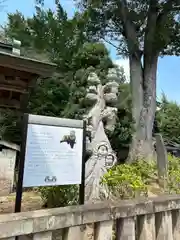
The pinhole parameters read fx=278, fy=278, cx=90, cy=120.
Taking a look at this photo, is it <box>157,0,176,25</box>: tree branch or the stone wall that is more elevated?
<box>157,0,176,25</box>: tree branch

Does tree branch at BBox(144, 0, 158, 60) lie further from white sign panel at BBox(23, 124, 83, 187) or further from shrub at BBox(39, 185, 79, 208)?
white sign panel at BBox(23, 124, 83, 187)

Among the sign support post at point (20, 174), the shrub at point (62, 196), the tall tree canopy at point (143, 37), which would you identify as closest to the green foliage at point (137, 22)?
the tall tree canopy at point (143, 37)

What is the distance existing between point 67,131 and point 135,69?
29.7ft

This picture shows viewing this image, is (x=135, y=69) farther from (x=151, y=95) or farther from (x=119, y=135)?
(x=119, y=135)

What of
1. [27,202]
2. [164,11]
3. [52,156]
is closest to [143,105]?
[164,11]

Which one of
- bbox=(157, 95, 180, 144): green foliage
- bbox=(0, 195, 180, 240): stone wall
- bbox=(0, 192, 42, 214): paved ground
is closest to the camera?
bbox=(0, 195, 180, 240): stone wall

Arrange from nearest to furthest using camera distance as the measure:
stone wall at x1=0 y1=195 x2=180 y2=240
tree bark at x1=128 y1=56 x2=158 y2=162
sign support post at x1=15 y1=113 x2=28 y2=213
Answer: stone wall at x1=0 y1=195 x2=180 y2=240, sign support post at x1=15 y1=113 x2=28 y2=213, tree bark at x1=128 y1=56 x2=158 y2=162

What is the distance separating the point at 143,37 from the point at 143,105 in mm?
3305

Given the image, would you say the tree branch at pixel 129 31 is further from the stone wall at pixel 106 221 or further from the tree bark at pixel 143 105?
the stone wall at pixel 106 221

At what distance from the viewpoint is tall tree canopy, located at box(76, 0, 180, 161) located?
10.6m

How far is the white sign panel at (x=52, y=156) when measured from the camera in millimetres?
2443

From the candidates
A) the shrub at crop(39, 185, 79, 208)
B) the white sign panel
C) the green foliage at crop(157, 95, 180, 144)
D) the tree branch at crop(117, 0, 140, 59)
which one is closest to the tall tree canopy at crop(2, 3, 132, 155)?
the tree branch at crop(117, 0, 140, 59)

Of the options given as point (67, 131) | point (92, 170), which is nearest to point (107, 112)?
point (92, 170)

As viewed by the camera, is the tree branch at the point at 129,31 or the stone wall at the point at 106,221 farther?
the tree branch at the point at 129,31
